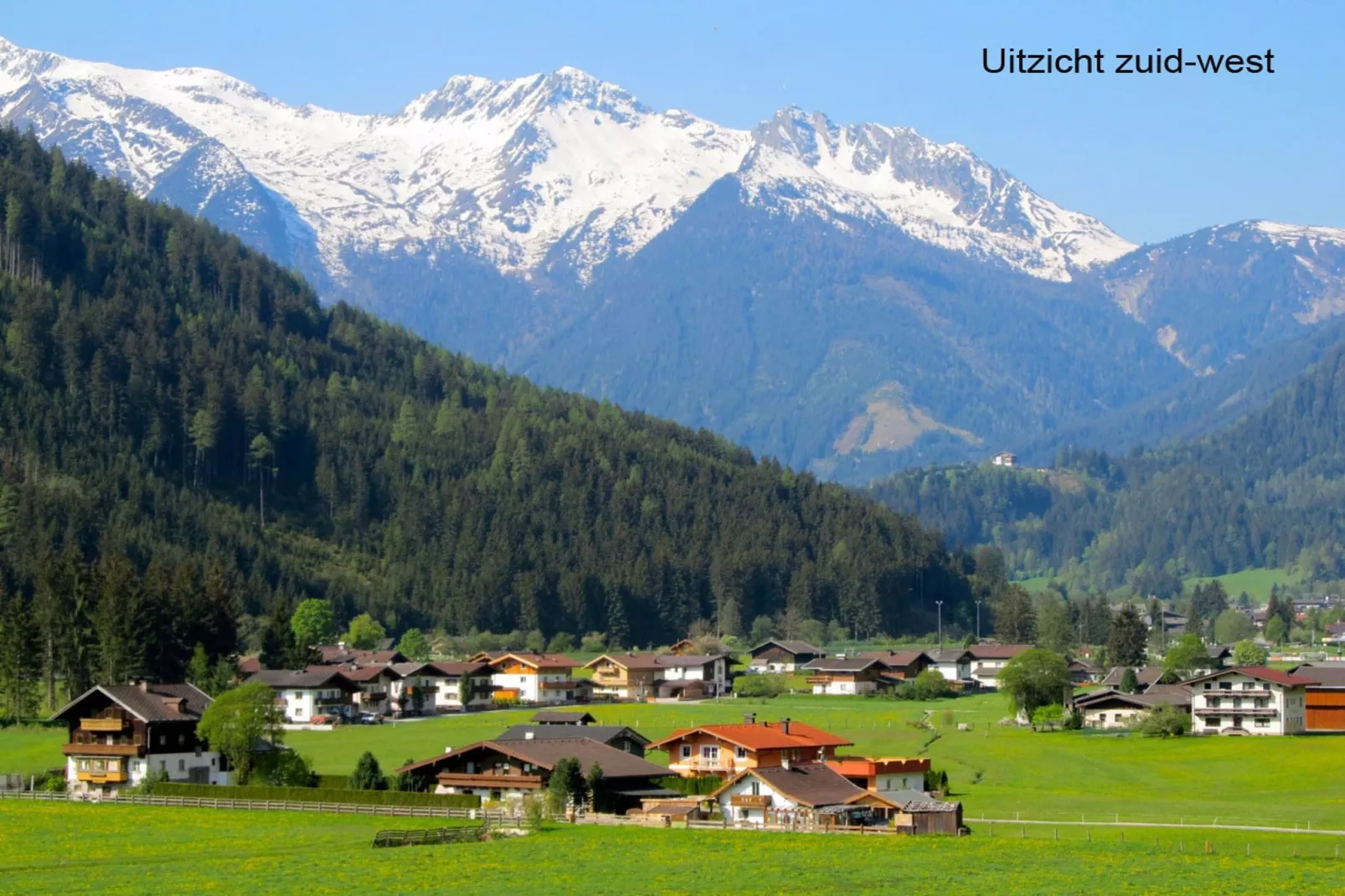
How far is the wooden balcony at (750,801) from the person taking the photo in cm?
8200

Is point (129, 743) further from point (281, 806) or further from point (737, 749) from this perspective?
point (737, 749)

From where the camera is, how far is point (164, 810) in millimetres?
84562

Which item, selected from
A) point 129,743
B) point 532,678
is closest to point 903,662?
point 532,678

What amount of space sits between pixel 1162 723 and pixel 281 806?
5925cm

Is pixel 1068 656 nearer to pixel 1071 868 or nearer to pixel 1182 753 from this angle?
pixel 1182 753

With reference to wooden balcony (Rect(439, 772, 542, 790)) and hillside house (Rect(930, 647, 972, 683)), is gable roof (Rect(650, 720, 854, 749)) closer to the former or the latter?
wooden balcony (Rect(439, 772, 542, 790))

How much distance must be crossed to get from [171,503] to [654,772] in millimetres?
122630

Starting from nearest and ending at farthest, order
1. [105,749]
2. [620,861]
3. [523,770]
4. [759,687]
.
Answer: [620,861], [523,770], [105,749], [759,687]

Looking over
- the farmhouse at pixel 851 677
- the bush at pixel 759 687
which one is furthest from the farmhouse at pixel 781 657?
the bush at pixel 759 687

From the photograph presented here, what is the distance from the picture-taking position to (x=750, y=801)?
82562 millimetres

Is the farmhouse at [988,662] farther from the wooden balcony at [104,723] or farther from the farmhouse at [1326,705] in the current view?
the wooden balcony at [104,723]

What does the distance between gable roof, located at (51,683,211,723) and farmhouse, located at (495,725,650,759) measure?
15.6 metres

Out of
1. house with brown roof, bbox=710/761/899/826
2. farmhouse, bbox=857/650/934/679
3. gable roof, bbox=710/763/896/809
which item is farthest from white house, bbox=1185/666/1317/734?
house with brown roof, bbox=710/761/899/826

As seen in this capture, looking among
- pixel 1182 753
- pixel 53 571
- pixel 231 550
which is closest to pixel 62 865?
pixel 1182 753
